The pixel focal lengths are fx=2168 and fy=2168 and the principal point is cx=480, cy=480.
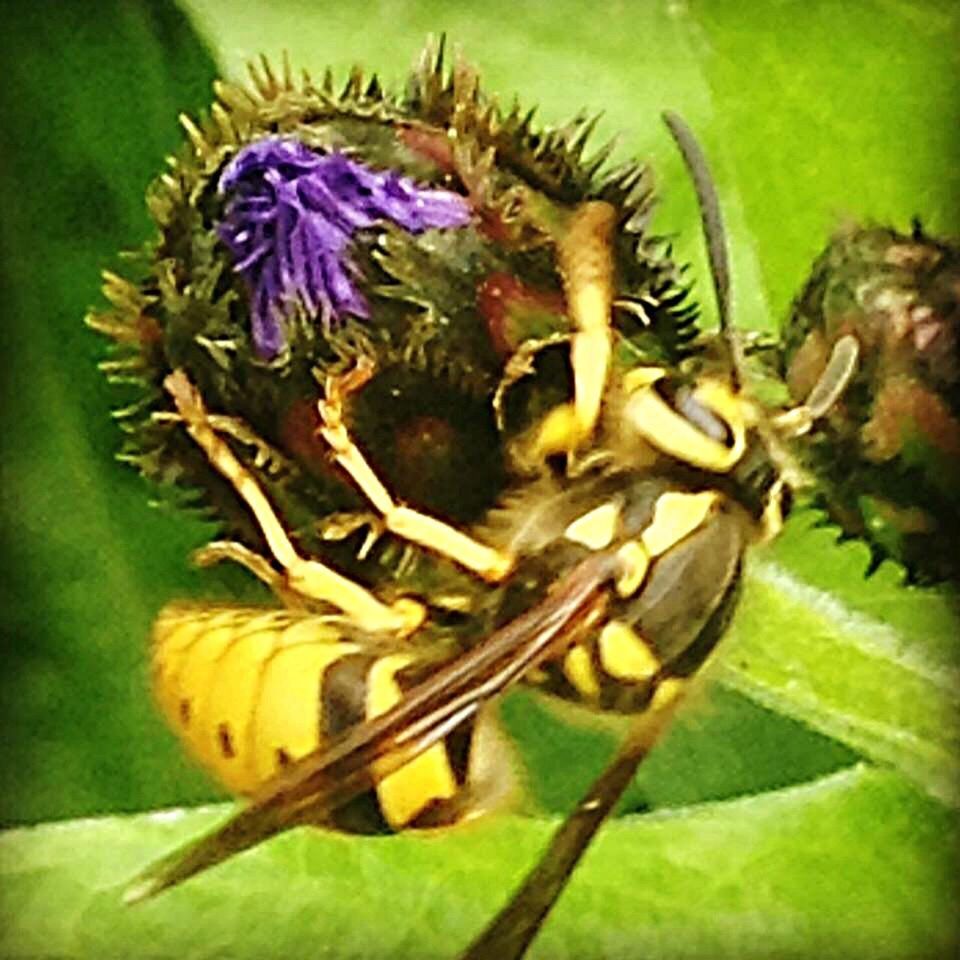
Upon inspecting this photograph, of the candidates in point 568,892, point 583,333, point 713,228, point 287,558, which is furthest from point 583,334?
point 568,892

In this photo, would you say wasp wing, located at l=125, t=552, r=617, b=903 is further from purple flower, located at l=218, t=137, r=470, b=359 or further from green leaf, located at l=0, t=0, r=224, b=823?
purple flower, located at l=218, t=137, r=470, b=359

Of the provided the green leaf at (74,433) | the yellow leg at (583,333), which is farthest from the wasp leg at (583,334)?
the green leaf at (74,433)

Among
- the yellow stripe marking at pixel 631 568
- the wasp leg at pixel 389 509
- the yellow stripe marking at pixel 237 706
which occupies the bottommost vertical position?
the yellow stripe marking at pixel 237 706

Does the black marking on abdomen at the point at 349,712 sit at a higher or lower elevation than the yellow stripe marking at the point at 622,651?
lower

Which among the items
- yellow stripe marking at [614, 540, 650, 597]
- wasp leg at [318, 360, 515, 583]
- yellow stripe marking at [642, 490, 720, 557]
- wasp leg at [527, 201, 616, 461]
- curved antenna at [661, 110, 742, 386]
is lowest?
wasp leg at [318, 360, 515, 583]

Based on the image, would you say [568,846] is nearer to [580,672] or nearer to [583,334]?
[580,672]

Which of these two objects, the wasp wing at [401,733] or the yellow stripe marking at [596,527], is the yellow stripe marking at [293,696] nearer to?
the wasp wing at [401,733]

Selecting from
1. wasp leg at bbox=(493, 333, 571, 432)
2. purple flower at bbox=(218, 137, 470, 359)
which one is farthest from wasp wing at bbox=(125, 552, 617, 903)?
purple flower at bbox=(218, 137, 470, 359)
